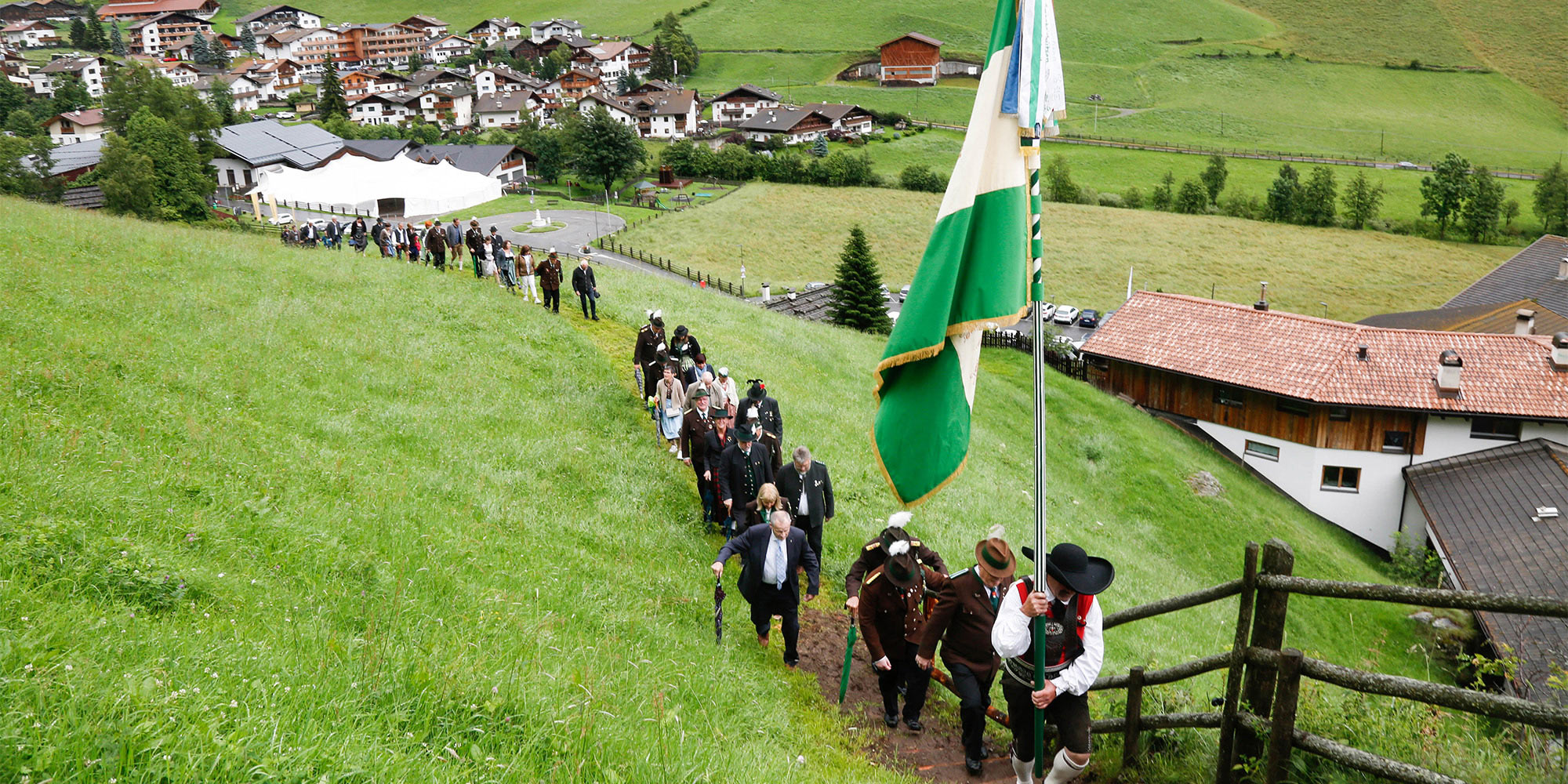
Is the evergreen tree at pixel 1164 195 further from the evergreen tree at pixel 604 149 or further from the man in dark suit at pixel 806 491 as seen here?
the man in dark suit at pixel 806 491

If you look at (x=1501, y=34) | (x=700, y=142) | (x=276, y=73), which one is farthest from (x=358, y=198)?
(x=1501, y=34)

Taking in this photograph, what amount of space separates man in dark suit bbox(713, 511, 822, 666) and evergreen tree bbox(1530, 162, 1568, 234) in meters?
105

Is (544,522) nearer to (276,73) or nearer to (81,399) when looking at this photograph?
(81,399)

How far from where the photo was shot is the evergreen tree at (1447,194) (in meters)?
86.6

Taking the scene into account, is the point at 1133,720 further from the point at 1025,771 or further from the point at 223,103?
the point at 223,103

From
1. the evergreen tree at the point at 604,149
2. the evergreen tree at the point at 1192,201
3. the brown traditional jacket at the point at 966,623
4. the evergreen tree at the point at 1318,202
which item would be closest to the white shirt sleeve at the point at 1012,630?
the brown traditional jacket at the point at 966,623

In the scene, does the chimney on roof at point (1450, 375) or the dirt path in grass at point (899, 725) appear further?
the chimney on roof at point (1450, 375)

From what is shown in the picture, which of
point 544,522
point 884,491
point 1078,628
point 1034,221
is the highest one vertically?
point 1034,221

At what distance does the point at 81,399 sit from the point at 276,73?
181 m

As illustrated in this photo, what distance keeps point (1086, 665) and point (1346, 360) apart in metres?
32.8

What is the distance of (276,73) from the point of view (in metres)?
161

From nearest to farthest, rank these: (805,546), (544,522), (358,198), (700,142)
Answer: (805,546)
(544,522)
(358,198)
(700,142)

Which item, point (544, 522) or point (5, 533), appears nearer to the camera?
point (5, 533)

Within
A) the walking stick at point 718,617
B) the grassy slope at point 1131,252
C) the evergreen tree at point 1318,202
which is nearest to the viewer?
the walking stick at point 718,617
